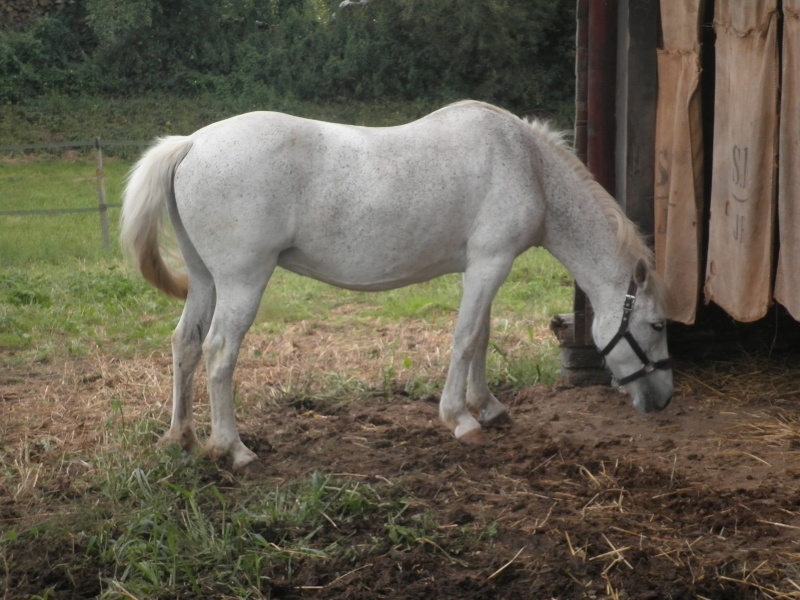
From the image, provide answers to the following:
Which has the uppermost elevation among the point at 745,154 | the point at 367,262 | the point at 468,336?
the point at 745,154

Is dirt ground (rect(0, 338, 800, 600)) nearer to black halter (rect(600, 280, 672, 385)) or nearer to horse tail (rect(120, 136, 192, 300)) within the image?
black halter (rect(600, 280, 672, 385))

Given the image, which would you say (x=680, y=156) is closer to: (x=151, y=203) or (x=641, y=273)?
(x=641, y=273)

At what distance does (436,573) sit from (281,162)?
207 centimetres

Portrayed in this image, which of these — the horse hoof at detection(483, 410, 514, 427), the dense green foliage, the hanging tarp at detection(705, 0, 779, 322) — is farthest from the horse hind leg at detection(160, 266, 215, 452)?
the dense green foliage

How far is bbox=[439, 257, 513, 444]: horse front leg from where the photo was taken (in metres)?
5.09

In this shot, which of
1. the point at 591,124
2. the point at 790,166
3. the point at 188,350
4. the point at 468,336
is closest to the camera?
the point at 790,166

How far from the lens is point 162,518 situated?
4.14 metres

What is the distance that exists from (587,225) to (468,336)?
0.88 meters

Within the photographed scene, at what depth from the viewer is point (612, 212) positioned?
5270 mm

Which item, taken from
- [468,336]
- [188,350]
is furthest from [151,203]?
[468,336]

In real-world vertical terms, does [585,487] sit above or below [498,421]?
above

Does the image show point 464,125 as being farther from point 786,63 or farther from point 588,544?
point 588,544

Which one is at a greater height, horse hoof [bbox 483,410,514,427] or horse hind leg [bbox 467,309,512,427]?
horse hind leg [bbox 467,309,512,427]

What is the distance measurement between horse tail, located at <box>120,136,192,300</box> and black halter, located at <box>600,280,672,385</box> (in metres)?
2.37
